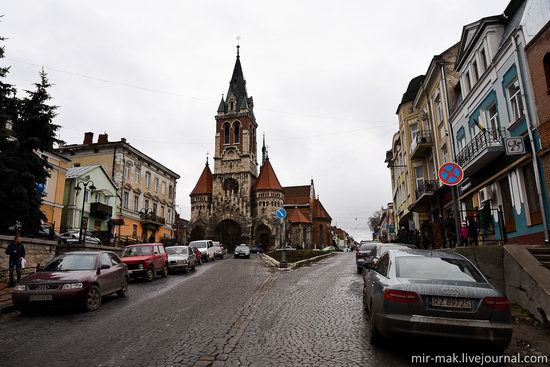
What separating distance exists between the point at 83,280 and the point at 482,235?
15004 millimetres

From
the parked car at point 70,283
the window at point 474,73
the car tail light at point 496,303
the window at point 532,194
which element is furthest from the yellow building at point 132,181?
the car tail light at point 496,303

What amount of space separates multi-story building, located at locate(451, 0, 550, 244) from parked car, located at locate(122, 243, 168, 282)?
13.4 metres

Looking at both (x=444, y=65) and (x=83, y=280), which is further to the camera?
(x=444, y=65)

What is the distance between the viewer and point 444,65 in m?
22.1

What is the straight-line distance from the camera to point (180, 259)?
1992 cm

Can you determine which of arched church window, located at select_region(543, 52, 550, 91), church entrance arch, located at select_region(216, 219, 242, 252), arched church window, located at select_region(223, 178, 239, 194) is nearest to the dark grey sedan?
arched church window, located at select_region(543, 52, 550, 91)

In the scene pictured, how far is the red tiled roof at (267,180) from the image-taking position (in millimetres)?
67250

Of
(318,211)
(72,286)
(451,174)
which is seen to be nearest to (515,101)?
(451,174)

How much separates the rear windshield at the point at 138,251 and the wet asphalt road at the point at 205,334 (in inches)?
228

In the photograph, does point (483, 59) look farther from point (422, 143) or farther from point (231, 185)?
point (231, 185)

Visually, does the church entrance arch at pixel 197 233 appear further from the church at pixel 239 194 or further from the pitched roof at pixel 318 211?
the pitched roof at pixel 318 211

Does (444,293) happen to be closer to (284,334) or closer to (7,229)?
(284,334)

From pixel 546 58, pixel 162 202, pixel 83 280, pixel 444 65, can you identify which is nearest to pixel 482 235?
pixel 546 58

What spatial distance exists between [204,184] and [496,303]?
68124 millimetres
